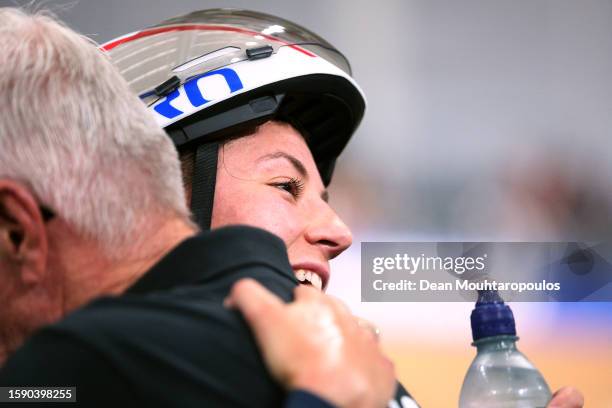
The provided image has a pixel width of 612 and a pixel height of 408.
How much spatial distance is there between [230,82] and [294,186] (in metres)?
0.19

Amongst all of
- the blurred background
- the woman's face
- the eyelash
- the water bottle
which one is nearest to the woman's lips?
the woman's face

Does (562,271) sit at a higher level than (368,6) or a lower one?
lower

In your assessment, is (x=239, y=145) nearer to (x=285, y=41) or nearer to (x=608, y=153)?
(x=285, y=41)

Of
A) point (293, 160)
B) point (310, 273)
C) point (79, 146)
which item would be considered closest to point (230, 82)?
point (293, 160)

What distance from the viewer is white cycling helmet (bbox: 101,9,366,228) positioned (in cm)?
134

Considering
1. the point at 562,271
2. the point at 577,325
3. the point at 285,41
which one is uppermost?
the point at 285,41

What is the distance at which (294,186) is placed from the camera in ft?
4.43

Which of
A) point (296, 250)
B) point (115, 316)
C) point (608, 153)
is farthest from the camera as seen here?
point (608, 153)

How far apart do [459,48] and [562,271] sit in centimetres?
65

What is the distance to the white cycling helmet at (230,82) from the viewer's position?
1.34 m

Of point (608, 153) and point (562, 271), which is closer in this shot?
point (562, 271)

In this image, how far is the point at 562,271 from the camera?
6.48 feet

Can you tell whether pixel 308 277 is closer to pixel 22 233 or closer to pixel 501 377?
pixel 501 377

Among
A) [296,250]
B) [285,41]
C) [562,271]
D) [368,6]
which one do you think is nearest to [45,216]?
[296,250]
